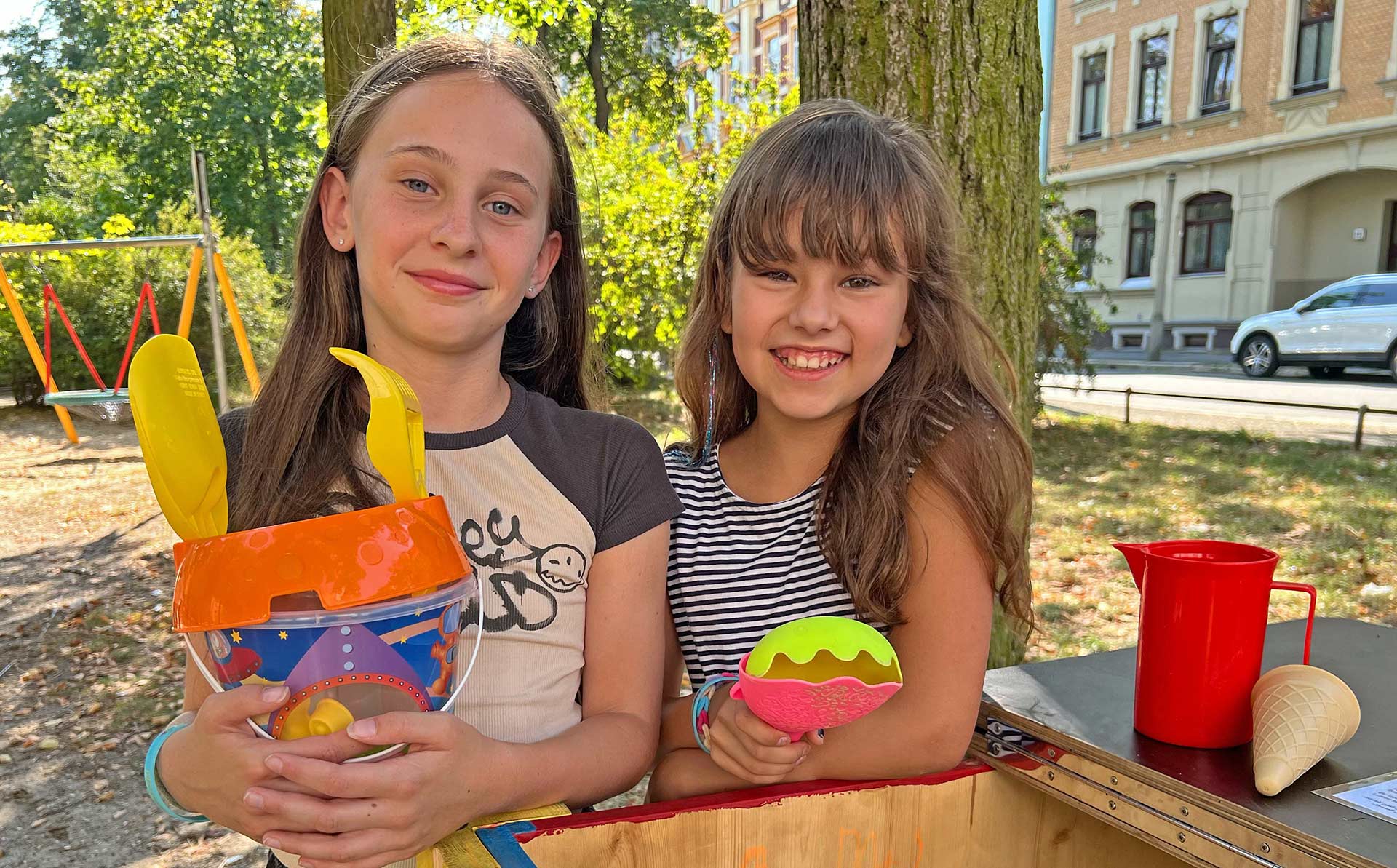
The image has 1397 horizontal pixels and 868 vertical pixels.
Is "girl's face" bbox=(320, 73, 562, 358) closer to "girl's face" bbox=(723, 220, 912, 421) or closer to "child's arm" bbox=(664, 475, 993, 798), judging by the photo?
"girl's face" bbox=(723, 220, 912, 421)

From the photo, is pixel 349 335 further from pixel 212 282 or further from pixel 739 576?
pixel 212 282

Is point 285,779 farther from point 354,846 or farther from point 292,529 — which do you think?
point 292,529

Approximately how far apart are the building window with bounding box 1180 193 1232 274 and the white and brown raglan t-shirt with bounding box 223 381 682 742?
63.5 feet

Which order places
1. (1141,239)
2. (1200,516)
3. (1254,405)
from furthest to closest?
1. (1141,239)
2. (1254,405)
3. (1200,516)

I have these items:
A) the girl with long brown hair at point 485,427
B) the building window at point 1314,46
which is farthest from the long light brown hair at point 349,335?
the building window at point 1314,46

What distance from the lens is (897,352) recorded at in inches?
60.6

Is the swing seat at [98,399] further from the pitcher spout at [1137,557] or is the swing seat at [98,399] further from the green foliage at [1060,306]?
the green foliage at [1060,306]

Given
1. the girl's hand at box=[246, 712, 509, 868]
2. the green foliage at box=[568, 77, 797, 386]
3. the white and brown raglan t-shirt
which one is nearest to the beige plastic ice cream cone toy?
the white and brown raglan t-shirt

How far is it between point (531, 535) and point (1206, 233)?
65.6 feet

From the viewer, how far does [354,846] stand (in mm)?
873

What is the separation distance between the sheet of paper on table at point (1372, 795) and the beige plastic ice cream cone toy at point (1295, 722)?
4 cm

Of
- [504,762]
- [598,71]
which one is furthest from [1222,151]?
[504,762]

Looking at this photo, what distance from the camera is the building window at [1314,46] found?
16.0 m

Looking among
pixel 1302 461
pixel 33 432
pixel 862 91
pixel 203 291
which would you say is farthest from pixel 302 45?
pixel 862 91
